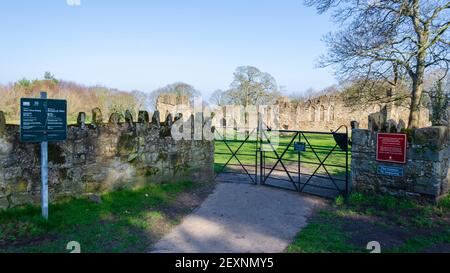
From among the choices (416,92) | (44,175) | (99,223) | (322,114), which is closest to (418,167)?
(416,92)

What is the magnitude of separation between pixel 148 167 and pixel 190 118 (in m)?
1.89

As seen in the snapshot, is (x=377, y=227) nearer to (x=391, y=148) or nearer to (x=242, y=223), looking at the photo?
(x=391, y=148)

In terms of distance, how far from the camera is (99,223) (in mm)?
5270

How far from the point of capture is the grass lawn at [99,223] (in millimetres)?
4430

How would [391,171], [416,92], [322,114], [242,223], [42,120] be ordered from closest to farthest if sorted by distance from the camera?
1. [42,120]
2. [242,223]
3. [391,171]
4. [416,92]
5. [322,114]

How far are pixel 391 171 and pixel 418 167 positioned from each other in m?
0.50

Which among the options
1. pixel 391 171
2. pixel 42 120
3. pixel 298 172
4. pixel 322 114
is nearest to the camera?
pixel 42 120

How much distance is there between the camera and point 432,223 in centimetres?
539

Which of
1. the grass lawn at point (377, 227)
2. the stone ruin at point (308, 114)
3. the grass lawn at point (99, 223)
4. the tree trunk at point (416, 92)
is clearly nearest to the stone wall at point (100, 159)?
the grass lawn at point (99, 223)

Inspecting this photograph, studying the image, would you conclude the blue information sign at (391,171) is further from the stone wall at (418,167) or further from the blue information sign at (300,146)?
the blue information sign at (300,146)

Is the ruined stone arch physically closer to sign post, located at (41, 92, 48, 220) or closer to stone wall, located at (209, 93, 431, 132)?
stone wall, located at (209, 93, 431, 132)

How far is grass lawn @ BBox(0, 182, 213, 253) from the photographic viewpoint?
4.43 meters

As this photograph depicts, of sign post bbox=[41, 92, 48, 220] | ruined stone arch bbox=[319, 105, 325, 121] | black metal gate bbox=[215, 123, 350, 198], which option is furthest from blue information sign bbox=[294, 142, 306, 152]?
ruined stone arch bbox=[319, 105, 325, 121]

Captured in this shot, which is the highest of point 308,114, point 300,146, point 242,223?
point 308,114
